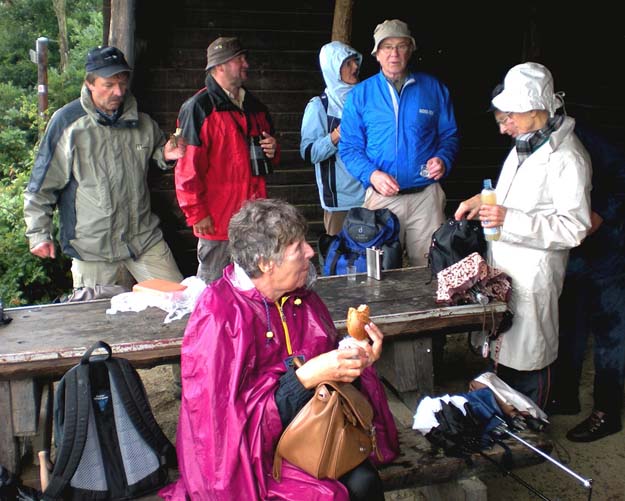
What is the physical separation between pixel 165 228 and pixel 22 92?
19.5 m

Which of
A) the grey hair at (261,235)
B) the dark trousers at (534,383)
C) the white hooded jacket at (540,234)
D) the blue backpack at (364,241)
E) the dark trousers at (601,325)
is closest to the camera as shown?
the grey hair at (261,235)

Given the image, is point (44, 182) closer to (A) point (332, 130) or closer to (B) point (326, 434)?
(A) point (332, 130)

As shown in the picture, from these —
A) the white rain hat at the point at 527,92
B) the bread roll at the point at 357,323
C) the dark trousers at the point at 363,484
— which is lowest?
the dark trousers at the point at 363,484

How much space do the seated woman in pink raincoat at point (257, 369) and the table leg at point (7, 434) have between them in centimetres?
96

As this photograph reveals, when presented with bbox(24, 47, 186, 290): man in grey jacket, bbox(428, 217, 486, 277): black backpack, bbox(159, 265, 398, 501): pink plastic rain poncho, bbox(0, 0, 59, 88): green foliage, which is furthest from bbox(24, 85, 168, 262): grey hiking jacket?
bbox(0, 0, 59, 88): green foliage

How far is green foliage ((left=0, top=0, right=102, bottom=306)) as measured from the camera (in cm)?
717

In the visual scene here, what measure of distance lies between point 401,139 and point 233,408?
283cm

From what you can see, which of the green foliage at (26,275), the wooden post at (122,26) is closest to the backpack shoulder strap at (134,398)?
the wooden post at (122,26)

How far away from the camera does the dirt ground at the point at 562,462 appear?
3.42 meters

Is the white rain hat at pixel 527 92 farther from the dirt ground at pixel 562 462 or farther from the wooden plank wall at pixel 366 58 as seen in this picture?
the wooden plank wall at pixel 366 58

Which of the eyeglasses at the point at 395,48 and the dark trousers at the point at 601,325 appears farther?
the eyeglasses at the point at 395,48

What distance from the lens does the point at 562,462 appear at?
369 cm

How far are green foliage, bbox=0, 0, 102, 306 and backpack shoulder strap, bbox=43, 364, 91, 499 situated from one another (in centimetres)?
502

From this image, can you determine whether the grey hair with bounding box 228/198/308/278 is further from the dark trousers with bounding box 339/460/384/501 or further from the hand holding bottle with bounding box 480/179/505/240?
the hand holding bottle with bounding box 480/179/505/240
